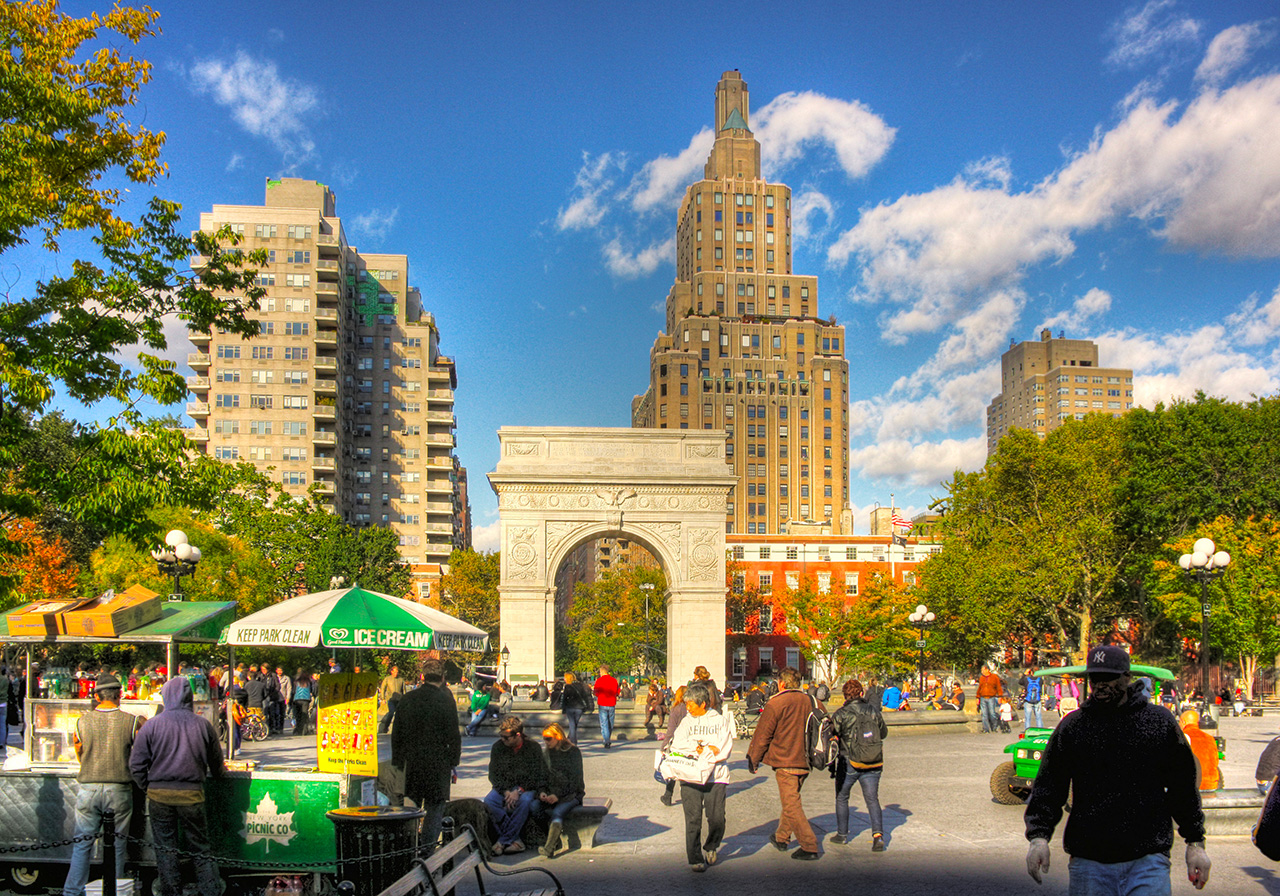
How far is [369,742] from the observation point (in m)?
10.0

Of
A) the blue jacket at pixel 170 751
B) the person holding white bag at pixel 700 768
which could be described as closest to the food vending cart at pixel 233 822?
the blue jacket at pixel 170 751

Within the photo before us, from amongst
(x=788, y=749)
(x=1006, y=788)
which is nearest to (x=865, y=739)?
(x=788, y=749)

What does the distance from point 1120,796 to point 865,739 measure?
20.1ft

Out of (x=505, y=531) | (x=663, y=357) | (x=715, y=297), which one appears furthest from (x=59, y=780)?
(x=715, y=297)

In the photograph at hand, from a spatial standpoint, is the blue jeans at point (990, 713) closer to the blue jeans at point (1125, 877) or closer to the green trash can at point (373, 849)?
the green trash can at point (373, 849)

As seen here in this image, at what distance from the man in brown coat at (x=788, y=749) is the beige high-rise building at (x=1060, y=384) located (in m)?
179

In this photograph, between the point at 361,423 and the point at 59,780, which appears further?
the point at 361,423

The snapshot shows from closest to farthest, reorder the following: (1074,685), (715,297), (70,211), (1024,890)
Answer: (1024,890) < (70,211) < (1074,685) < (715,297)

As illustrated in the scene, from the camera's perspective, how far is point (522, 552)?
46.0m

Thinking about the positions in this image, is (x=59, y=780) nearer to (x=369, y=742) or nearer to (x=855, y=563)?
(x=369, y=742)

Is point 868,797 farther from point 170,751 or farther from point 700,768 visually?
point 170,751

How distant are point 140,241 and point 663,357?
96413 mm

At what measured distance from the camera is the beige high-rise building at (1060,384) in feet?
596

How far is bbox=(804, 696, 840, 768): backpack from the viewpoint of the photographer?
35.7ft
